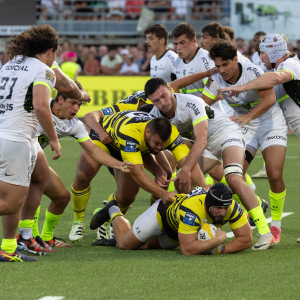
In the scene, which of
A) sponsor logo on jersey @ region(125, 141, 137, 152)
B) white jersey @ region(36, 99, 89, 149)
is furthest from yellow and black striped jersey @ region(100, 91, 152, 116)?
sponsor logo on jersey @ region(125, 141, 137, 152)

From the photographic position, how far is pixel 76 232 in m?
6.38

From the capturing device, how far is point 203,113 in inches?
238

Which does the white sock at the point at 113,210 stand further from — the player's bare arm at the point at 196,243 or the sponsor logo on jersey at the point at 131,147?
the player's bare arm at the point at 196,243

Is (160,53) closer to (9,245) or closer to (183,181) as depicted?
(183,181)

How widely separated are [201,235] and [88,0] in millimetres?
18392

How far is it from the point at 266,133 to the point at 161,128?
173 centimetres

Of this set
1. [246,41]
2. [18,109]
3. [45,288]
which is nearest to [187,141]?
[18,109]

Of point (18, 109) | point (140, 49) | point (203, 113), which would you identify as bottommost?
point (140, 49)

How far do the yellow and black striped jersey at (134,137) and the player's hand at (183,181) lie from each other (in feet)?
0.73

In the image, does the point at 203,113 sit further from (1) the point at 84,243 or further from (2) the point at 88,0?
(2) the point at 88,0

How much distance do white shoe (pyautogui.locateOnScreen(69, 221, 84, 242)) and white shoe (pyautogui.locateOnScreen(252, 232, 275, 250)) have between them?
2.01m

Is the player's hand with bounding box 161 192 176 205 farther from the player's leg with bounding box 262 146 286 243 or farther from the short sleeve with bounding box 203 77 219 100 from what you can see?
the short sleeve with bounding box 203 77 219 100

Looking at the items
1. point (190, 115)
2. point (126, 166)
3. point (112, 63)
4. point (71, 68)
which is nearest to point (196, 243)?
point (126, 166)

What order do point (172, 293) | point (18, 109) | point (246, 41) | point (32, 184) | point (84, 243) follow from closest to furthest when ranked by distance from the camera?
point (172, 293) < point (18, 109) < point (32, 184) < point (84, 243) < point (246, 41)
